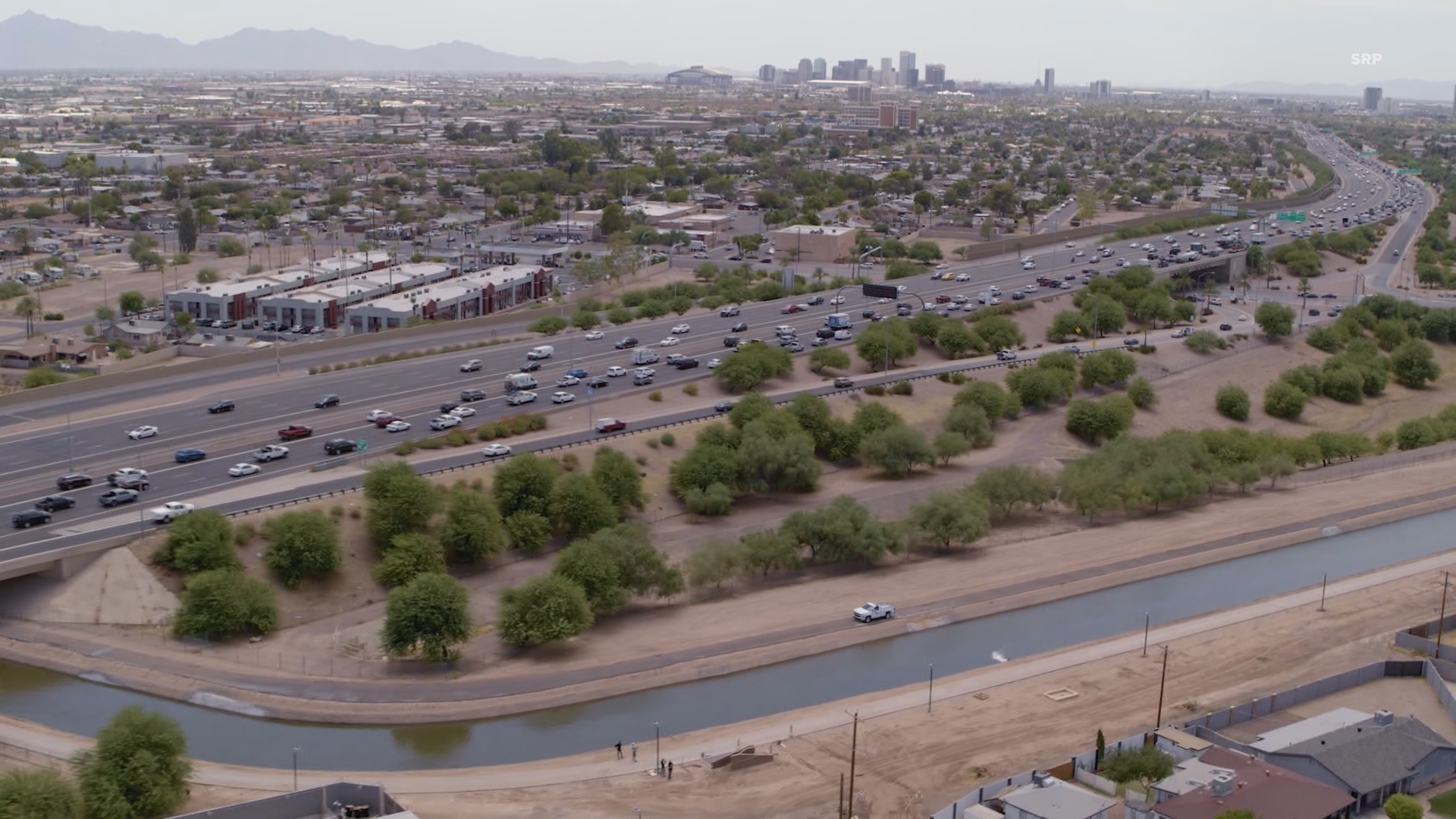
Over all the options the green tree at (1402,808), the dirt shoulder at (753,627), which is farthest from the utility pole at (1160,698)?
the dirt shoulder at (753,627)

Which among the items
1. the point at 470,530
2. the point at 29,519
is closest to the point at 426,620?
the point at 470,530

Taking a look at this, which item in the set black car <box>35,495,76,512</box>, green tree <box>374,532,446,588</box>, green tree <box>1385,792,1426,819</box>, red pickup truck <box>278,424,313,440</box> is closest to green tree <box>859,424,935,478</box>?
green tree <box>374,532,446,588</box>

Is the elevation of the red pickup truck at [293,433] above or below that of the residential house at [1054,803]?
above

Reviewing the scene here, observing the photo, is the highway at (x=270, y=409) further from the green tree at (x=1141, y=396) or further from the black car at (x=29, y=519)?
the green tree at (x=1141, y=396)

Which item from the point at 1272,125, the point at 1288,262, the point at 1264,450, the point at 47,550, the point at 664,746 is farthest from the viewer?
the point at 1272,125

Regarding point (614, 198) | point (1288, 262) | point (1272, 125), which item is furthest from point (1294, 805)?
point (1272, 125)

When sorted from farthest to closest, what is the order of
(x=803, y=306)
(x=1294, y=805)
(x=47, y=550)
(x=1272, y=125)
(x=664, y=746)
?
(x=1272, y=125), (x=803, y=306), (x=47, y=550), (x=664, y=746), (x=1294, y=805)

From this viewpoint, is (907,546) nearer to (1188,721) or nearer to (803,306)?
(1188,721)
